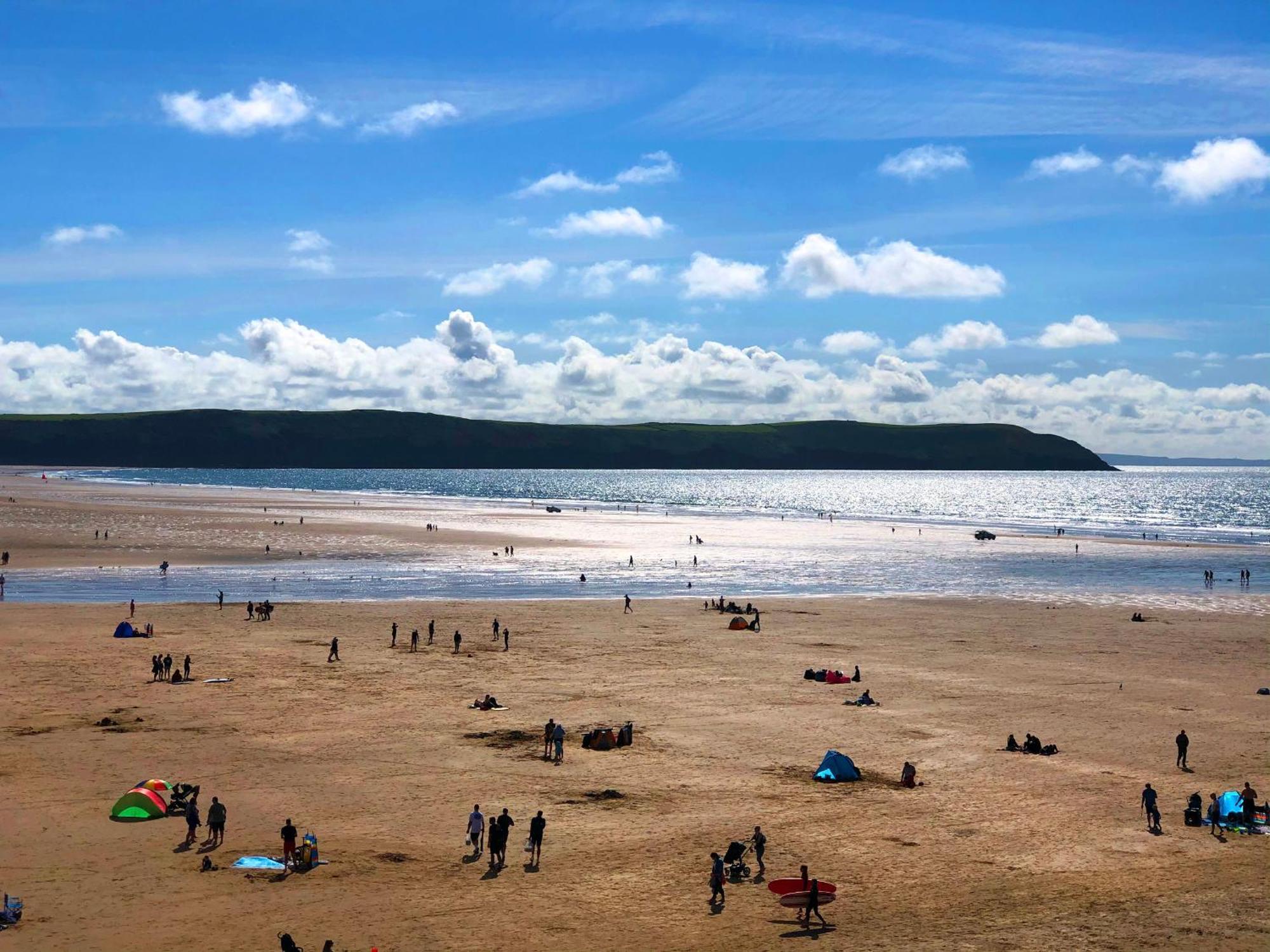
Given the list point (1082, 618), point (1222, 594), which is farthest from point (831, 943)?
point (1222, 594)

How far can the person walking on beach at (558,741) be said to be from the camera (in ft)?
88.4

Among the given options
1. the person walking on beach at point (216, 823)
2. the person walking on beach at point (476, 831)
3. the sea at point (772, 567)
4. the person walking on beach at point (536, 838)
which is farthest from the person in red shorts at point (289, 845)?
the sea at point (772, 567)

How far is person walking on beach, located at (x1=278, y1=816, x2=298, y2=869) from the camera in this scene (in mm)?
19609

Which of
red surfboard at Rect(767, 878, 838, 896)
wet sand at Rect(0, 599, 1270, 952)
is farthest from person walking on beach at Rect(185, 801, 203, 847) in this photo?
red surfboard at Rect(767, 878, 838, 896)

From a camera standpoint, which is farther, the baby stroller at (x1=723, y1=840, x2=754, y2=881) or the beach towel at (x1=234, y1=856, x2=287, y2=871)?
the baby stroller at (x1=723, y1=840, x2=754, y2=881)

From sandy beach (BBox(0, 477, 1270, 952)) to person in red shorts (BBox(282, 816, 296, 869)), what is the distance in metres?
0.43

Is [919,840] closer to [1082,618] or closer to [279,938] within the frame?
[279,938]

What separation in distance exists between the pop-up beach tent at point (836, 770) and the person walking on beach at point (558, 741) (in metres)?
6.52

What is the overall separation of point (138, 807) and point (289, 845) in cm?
463

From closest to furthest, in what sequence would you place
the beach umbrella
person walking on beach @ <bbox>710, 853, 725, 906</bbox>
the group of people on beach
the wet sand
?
the wet sand
person walking on beach @ <bbox>710, 853, 725, 906</bbox>
the beach umbrella
the group of people on beach

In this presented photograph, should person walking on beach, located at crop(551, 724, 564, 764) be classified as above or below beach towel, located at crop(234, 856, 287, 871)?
above

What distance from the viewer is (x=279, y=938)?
1675 centimetres

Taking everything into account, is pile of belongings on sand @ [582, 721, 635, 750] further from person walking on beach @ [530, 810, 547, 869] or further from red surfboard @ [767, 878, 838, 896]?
red surfboard @ [767, 878, 838, 896]

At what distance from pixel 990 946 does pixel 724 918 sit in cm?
442
